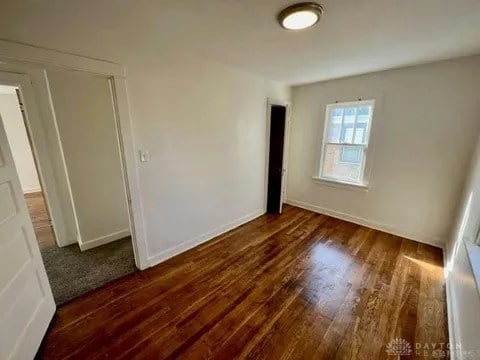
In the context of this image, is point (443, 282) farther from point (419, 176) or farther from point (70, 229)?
point (70, 229)

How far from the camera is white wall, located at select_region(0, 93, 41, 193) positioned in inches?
190

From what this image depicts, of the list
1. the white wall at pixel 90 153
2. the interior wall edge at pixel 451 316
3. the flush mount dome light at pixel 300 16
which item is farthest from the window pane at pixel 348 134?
the white wall at pixel 90 153

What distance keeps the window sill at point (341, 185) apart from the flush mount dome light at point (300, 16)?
8.60ft

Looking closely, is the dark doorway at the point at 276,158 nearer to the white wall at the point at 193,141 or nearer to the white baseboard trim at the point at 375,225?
the white wall at the point at 193,141

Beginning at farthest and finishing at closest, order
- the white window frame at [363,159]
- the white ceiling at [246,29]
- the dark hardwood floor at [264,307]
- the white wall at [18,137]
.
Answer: the white wall at [18,137] → the white window frame at [363,159] → the dark hardwood floor at [264,307] → the white ceiling at [246,29]

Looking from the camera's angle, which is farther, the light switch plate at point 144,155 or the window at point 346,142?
the window at point 346,142

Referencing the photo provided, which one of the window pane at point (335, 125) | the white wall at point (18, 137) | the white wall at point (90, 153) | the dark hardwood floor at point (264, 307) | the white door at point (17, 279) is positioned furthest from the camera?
the white wall at point (18, 137)

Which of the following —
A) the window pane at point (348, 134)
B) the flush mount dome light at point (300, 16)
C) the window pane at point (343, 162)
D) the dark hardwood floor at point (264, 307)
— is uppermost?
the flush mount dome light at point (300, 16)

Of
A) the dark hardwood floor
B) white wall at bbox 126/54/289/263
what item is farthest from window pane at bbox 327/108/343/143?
the dark hardwood floor

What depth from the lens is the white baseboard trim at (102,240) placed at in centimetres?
273

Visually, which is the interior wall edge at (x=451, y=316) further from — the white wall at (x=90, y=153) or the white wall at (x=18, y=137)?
the white wall at (x=18, y=137)

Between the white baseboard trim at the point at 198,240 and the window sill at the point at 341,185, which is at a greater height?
the window sill at the point at 341,185

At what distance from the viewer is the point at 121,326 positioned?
1.67 m

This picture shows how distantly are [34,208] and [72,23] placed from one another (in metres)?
4.23
